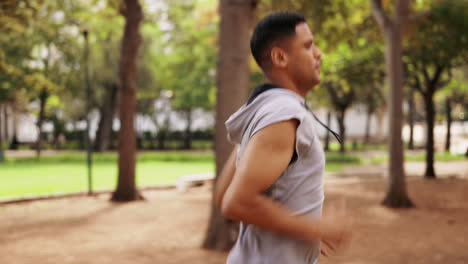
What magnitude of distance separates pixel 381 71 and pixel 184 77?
2534 centimetres

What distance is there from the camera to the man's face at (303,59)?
1665mm

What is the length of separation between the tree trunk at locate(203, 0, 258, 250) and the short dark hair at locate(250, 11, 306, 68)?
5.58 meters

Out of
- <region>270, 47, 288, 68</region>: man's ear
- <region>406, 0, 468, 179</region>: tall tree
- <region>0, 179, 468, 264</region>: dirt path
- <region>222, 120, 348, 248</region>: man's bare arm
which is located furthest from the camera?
<region>406, 0, 468, 179</region>: tall tree

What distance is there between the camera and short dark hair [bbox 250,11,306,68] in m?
1.66

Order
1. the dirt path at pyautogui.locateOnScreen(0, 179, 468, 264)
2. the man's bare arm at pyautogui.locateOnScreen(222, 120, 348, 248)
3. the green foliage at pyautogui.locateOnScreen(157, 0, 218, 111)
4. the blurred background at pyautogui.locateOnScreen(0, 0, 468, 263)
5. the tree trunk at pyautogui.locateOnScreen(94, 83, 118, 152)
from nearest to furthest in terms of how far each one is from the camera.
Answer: the man's bare arm at pyautogui.locateOnScreen(222, 120, 348, 248) < the dirt path at pyautogui.locateOnScreen(0, 179, 468, 264) < the blurred background at pyautogui.locateOnScreen(0, 0, 468, 263) < the green foliage at pyautogui.locateOnScreen(157, 0, 218, 111) < the tree trunk at pyautogui.locateOnScreen(94, 83, 118, 152)

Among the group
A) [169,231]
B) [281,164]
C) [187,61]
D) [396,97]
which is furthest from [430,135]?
[187,61]

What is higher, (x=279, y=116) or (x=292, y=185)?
(x=279, y=116)

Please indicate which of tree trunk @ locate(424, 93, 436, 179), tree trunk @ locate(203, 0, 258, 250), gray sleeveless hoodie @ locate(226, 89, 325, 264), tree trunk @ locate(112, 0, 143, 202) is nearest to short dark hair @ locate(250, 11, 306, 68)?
gray sleeveless hoodie @ locate(226, 89, 325, 264)

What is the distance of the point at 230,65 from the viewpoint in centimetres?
728

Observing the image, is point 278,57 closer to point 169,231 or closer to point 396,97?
point 169,231

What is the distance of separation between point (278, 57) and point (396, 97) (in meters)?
10.2

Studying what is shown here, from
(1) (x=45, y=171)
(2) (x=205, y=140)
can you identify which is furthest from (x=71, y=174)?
(2) (x=205, y=140)

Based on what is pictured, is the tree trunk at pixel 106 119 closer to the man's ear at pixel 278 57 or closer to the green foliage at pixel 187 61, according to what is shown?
the green foliage at pixel 187 61

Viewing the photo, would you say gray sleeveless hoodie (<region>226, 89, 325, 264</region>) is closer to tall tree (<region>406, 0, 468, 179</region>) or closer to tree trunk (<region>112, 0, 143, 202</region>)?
tree trunk (<region>112, 0, 143, 202</region>)
